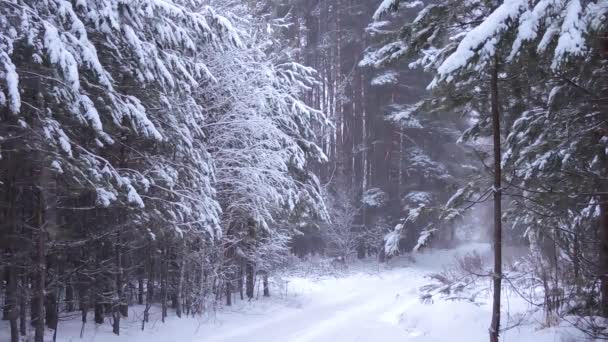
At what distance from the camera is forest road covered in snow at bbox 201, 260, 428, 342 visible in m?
9.49

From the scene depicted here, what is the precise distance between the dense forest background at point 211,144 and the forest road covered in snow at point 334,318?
1.79 metres

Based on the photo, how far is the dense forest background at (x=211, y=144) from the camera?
5.54 metres

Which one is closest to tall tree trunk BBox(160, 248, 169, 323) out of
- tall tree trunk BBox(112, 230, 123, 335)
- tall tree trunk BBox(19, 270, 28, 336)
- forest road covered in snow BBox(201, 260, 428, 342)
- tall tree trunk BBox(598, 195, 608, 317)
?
forest road covered in snow BBox(201, 260, 428, 342)

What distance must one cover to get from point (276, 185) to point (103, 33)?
24.3 ft

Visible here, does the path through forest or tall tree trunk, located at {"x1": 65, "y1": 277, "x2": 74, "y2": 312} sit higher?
tall tree trunk, located at {"x1": 65, "y1": 277, "x2": 74, "y2": 312}

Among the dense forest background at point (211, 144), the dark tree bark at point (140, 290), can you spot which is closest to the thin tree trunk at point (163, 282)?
the dense forest background at point (211, 144)

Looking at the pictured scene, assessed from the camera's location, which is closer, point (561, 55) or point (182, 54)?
point (561, 55)

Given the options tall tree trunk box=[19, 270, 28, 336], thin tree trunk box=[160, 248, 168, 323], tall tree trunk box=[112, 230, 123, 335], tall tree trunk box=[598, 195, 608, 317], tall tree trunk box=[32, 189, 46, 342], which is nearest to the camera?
tall tree trunk box=[598, 195, 608, 317]

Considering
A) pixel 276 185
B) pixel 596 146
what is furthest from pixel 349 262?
pixel 596 146

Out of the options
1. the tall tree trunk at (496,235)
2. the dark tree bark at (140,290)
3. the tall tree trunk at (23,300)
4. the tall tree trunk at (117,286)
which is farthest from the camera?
the dark tree bark at (140,290)

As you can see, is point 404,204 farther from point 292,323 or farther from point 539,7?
point 539,7

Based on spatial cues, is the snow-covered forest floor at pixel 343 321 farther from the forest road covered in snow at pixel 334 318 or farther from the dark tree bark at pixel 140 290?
the dark tree bark at pixel 140 290

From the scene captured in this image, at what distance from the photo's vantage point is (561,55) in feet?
11.4

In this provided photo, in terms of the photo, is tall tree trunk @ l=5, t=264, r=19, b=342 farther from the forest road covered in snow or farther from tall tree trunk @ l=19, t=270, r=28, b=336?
the forest road covered in snow
